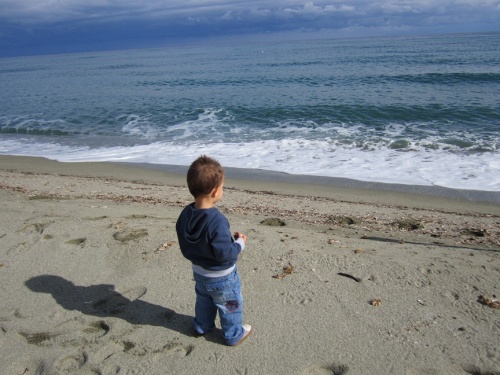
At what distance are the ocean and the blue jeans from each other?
6231mm

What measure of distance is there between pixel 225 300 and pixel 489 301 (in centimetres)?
201

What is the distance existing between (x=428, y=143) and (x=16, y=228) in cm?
1005

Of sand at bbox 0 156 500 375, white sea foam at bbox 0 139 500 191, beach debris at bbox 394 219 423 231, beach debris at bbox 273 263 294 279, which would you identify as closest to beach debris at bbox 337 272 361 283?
sand at bbox 0 156 500 375

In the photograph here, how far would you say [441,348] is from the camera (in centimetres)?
268

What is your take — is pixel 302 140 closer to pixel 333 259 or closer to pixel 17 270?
pixel 333 259

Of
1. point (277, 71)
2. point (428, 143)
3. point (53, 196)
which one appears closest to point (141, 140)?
point (53, 196)

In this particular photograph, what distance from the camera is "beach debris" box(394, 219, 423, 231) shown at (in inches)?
218

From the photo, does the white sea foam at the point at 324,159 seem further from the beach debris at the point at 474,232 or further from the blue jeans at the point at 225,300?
the blue jeans at the point at 225,300

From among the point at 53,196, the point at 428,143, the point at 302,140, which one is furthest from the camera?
the point at 302,140

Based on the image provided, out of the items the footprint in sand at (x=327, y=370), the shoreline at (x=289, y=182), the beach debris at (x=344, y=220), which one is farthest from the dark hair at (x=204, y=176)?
the shoreline at (x=289, y=182)

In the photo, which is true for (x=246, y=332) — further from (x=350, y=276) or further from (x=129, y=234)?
(x=129, y=234)

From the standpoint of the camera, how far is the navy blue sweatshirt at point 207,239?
8.48 ft

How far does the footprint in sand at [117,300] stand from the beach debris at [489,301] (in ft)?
8.68

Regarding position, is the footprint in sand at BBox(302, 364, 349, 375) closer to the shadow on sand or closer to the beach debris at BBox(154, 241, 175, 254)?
the shadow on sand
